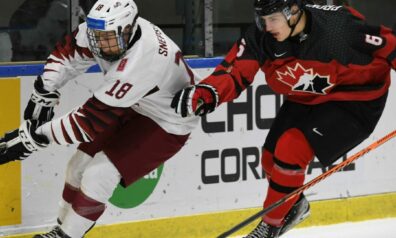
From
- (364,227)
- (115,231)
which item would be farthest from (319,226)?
(115,231)

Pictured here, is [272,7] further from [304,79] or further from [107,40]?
[107,40]

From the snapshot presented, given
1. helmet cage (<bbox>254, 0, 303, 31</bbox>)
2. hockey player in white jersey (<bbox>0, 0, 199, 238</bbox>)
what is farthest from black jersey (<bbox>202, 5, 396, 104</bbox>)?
hockey player in white jersey (<bbox>0, 0, 199, 238</bbox>)

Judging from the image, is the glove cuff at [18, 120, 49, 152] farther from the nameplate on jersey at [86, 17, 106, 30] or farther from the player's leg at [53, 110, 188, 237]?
the nameplate on jersey at [86, 17, 106, 30]

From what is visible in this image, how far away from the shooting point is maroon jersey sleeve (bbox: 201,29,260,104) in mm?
3039

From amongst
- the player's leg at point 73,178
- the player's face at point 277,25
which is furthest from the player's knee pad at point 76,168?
the player's face at point 277,25

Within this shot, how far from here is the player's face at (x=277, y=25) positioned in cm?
292

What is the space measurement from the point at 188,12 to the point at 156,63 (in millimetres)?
973

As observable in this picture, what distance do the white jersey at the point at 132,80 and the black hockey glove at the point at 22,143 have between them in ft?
0.11

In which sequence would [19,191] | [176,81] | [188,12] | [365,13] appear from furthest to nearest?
1. [365,13]
2. [188,12]
3. [19,191]
4. [176,81]

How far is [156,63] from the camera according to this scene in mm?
3076

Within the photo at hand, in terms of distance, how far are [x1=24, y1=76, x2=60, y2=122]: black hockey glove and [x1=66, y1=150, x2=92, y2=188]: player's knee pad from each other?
18 cm

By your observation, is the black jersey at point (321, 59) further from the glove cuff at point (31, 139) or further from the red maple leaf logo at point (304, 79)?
the glove cuff at point (31, 139)

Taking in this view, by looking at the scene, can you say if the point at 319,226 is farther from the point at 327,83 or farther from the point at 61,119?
the point at 61,119

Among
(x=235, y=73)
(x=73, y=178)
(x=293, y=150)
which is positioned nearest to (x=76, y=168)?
(x=73, y=178)
